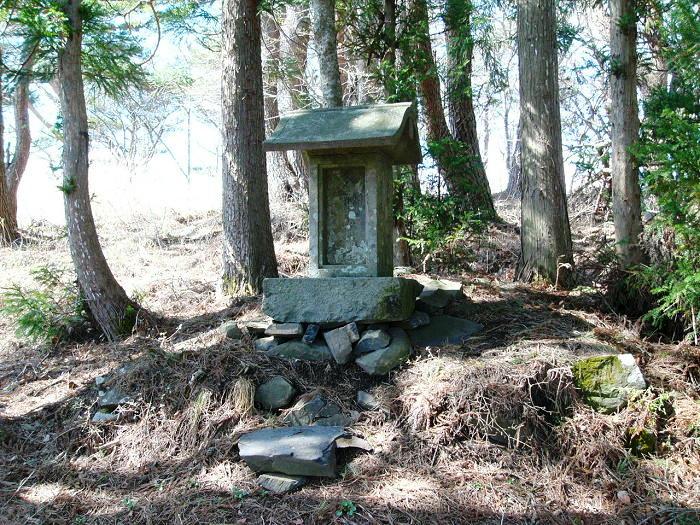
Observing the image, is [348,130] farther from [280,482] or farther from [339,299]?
[280,482]

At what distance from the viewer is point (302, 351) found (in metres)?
5.50

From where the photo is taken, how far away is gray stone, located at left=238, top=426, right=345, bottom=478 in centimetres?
424

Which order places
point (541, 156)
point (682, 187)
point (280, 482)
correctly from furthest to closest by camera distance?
point (541, 156), point (682, 187), point (280, 482)

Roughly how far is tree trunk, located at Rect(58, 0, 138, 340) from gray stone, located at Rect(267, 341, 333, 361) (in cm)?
237

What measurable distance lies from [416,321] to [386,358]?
63 cm

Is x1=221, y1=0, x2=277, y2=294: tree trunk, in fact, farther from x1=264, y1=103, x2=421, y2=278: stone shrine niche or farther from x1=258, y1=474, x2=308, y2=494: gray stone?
x1=258, y1=474, x2=308, y2=494: gray stone

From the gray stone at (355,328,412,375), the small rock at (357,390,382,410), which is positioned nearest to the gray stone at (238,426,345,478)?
the small rock at (357,390,382,410)

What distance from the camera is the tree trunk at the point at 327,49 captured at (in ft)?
23.9

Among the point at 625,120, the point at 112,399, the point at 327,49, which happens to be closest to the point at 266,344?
the point at 112,399

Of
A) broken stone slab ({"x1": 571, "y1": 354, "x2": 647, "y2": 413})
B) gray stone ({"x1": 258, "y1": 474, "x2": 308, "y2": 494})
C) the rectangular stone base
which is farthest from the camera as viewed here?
the rectangular stone base

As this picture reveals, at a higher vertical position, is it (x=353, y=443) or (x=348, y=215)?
(x=348, y=215)

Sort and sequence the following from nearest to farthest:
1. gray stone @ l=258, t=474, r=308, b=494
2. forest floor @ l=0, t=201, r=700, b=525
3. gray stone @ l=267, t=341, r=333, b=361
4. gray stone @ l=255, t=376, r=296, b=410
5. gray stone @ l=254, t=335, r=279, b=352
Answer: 1. forest floor @ l=0, t=201, r=700, b=525
2. gray stone @ l=258, t=474, r=308, b=494
3. gray stone @ l=255, t=376, r=296, b=410
4. gray stone @ l=267, t=341, r=333, b=361
5. gray stone @ l=254, t=335, r=279, b=352

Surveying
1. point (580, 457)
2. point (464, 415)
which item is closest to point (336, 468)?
point (464, 415)

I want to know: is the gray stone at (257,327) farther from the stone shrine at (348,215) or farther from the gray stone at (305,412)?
the gray stone at (305,412)
